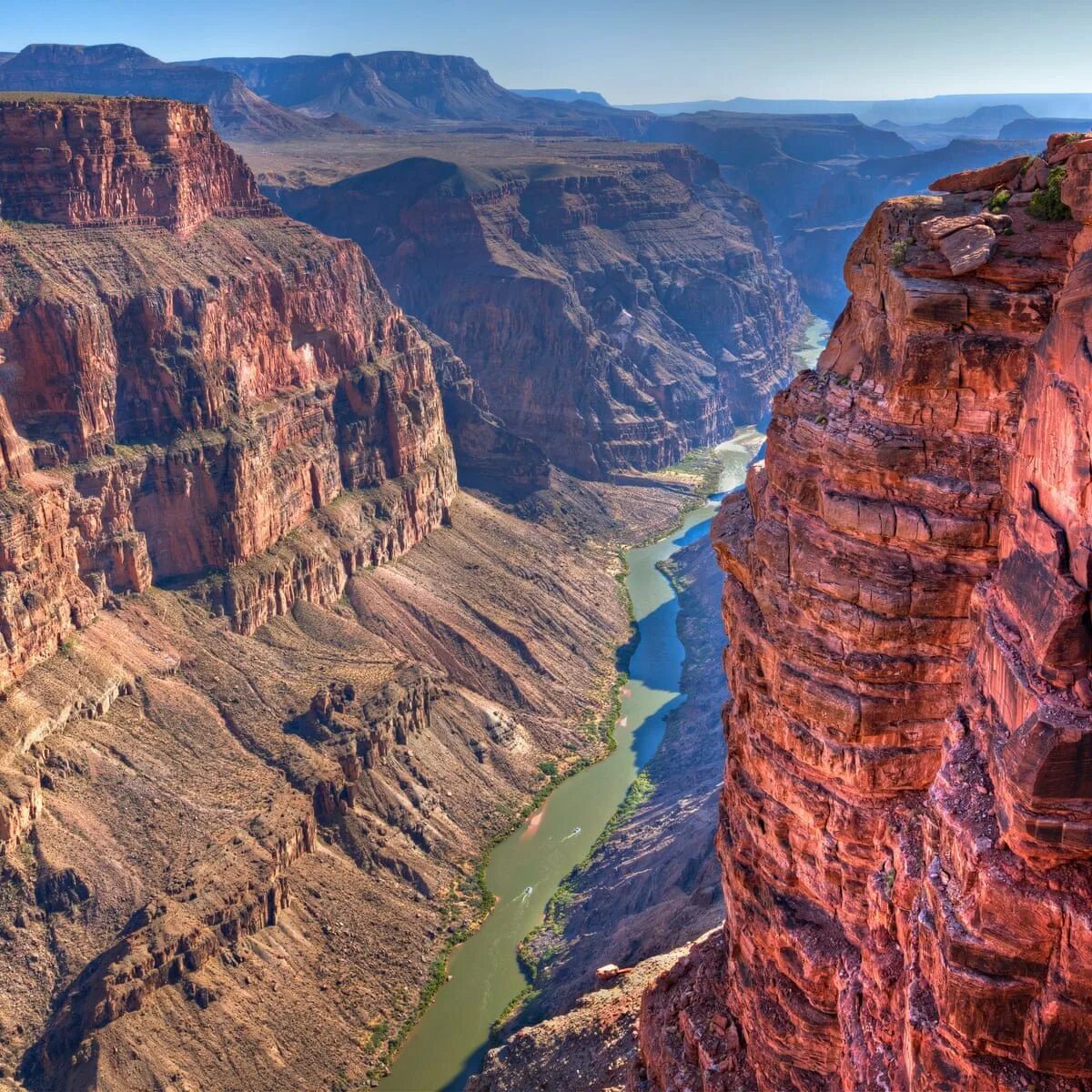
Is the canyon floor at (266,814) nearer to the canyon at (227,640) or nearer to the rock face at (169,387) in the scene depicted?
the canyon at (227,640)

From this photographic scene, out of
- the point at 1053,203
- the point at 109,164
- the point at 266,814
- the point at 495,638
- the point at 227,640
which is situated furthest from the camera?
the point at 495,638

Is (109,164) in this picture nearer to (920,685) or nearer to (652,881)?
(652,881)

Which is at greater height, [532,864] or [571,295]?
[571,295]

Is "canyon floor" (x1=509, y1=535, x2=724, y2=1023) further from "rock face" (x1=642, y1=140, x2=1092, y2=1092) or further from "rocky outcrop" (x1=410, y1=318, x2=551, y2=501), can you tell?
"rocky outcrop" (x1=410, y1=318, x2=551, y2=501)

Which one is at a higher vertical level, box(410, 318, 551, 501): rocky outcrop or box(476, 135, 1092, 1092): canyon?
box(476, 135, 1092, 1092): canyon

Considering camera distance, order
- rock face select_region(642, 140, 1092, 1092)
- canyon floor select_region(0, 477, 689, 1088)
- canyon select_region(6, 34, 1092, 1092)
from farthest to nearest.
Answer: canyon floor select_region(0, 477, 689, 1088) < canyon select_region(6, 34, 1092, 1092) < rock face select_region(642, 140, 1092, 1092)

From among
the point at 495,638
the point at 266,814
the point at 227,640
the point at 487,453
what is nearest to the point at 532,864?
the point at 266,814

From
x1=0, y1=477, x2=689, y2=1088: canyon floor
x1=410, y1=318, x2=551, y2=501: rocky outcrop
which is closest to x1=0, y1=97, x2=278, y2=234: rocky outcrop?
x1=0, y1=477, x2=689, y2=1088: canyon floor
